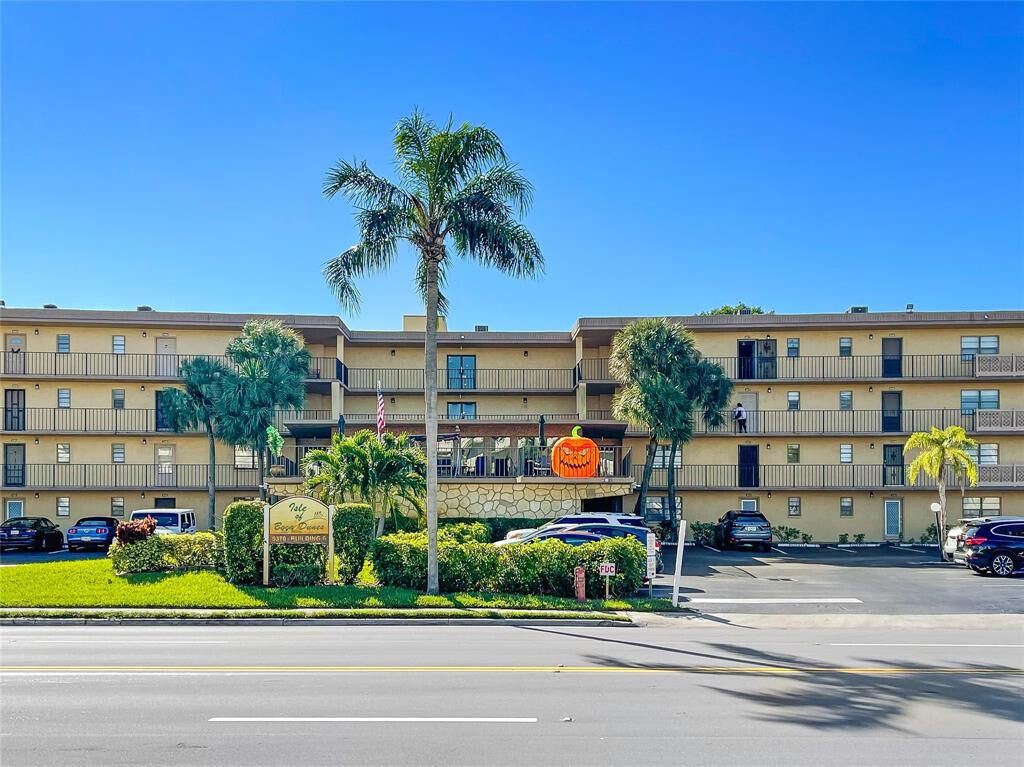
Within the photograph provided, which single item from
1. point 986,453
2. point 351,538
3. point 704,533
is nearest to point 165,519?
point 351,538

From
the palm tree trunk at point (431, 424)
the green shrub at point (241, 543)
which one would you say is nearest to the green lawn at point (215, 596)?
the green shrub at point (241, 543)

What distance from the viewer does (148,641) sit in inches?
566

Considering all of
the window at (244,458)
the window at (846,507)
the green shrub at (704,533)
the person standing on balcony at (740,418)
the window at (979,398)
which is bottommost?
the green shrub at (704,533)

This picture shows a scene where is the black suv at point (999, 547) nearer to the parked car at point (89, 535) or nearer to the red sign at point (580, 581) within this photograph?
the red sign at point (580, 581)

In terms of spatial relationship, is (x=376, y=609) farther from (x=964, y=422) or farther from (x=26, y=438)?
(x=964, y=422)

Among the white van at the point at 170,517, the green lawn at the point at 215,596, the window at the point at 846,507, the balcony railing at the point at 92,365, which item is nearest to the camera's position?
the green lawn at the point at 215,596

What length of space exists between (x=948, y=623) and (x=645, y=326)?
18.7m

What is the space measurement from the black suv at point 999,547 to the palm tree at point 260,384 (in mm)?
26227

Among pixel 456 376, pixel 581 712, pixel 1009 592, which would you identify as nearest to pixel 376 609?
pixel 581 712

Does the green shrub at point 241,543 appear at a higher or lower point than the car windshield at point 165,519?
higher

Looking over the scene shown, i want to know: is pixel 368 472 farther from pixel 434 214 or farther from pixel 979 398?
pixel 979 398

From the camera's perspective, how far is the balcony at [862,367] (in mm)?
36812

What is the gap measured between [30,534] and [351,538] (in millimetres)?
20515

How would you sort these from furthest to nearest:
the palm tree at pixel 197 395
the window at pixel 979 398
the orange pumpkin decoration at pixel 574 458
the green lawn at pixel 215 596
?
the window at pixel 979 398
the palm tree at pixel 197 395
the orange pumpkin decoration at pixel 574 458
the green lawn at pixel 215 596
